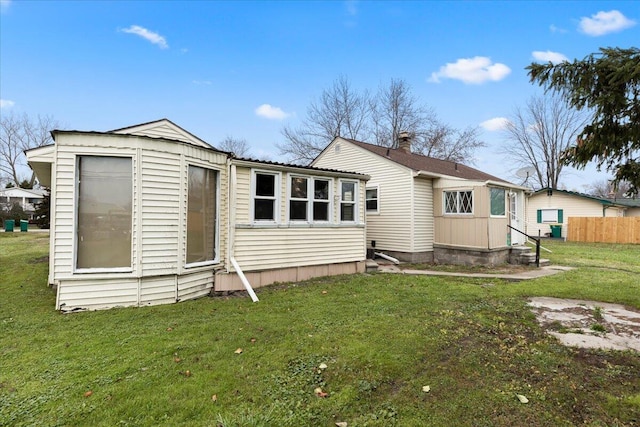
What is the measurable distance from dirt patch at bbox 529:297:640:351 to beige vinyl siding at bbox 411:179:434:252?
16.9ft

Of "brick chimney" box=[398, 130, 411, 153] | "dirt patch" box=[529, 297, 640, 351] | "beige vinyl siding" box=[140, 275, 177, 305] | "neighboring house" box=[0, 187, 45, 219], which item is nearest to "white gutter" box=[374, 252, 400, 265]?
"dirt patch" box=[529, 297, 640, 351]

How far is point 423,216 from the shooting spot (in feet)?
38.7

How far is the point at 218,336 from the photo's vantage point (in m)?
4.40

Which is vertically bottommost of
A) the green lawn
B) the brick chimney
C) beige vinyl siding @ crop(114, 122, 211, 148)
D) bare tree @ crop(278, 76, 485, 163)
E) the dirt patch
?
the dirt patch

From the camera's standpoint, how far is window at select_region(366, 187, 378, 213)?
500 inches

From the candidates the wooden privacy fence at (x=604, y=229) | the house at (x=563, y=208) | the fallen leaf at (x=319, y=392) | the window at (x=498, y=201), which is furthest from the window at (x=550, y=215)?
the fallen leaf at (x=319, y=392)

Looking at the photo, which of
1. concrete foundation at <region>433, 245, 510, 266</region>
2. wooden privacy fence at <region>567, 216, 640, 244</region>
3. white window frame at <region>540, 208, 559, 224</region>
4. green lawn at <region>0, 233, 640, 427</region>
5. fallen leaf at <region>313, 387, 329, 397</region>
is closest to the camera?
green lawn at <region>0, 233, 640, 427</region>

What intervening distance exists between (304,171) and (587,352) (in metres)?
6.23

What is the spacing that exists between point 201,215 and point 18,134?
45.4 m

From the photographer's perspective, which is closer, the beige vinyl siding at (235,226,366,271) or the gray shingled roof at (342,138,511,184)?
the beige vinyl siding at (235,226,366,271)

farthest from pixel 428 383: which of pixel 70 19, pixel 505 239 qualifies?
pixel 70 19

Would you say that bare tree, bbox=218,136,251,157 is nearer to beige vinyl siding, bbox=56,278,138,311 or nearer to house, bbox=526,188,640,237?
house, bbox=526,188,640,237

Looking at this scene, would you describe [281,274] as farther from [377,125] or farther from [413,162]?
[377,125]

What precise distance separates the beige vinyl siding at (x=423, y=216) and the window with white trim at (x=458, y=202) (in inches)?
22.2
